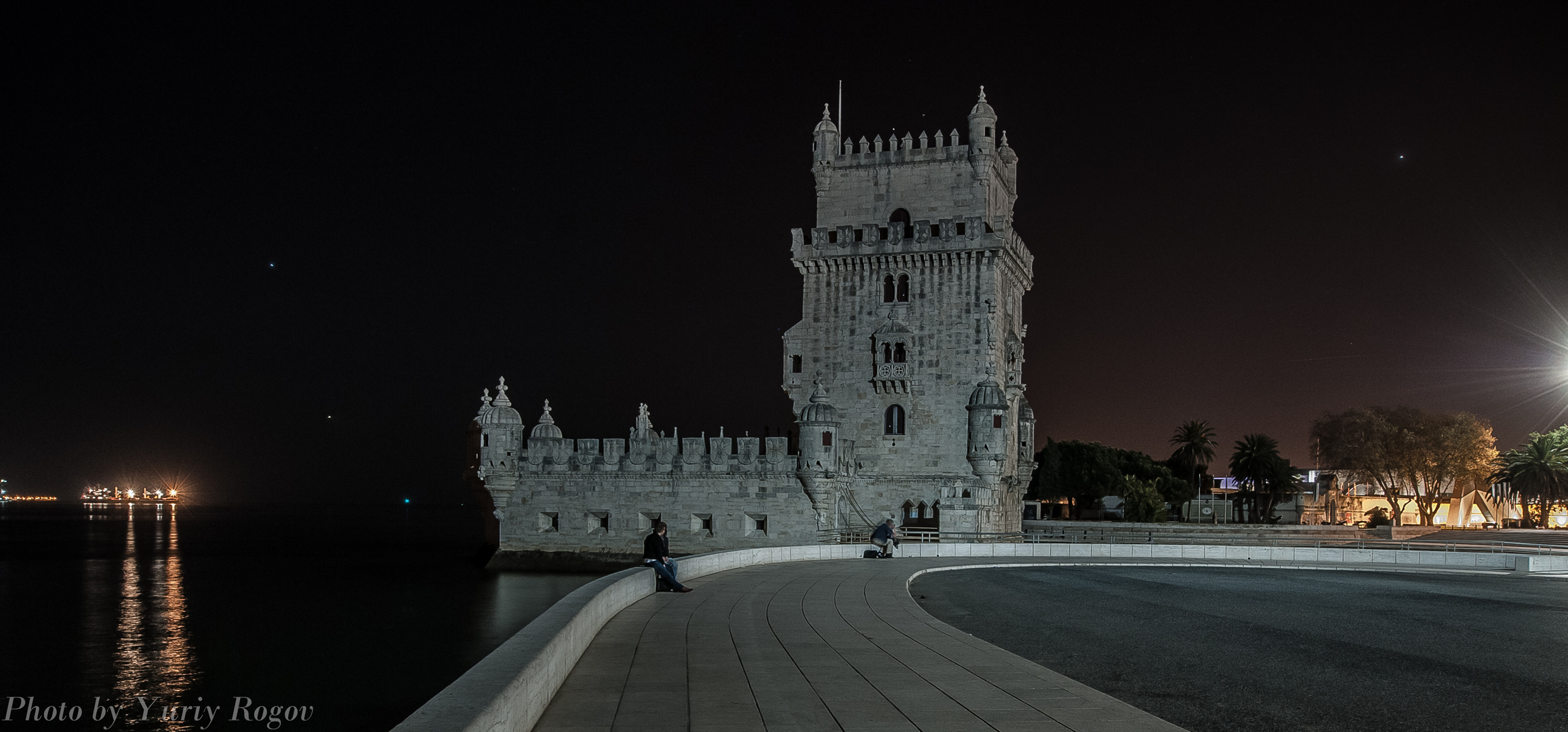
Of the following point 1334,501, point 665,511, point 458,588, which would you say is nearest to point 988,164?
point 665,511

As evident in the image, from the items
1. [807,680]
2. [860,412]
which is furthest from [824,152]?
[807,680]

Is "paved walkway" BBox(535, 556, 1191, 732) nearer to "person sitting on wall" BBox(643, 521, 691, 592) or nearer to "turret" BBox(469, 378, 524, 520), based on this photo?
"person sitting on wall" BBox(643, 521, 691, 592)

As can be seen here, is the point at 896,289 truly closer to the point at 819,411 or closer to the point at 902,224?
the point at 902,224

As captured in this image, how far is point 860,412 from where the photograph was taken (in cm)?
5150

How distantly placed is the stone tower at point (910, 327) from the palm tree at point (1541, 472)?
44.2 m

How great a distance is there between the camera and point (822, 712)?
390 inches

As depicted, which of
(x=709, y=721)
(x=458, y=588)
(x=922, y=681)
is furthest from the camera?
(x=458, y=588)

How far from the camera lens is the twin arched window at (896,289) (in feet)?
170

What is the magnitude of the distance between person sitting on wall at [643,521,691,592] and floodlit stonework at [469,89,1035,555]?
27.1 metres

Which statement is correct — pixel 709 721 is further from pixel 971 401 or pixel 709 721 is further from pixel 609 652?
pixel 971 401

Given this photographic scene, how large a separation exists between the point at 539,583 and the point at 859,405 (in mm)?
17067

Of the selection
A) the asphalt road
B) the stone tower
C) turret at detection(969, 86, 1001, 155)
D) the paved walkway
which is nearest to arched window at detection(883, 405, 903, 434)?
the stone tower

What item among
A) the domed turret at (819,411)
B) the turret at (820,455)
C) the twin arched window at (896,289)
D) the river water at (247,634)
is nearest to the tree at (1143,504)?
the twin arched window at (896,289)

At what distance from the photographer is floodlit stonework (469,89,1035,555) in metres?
48.8
